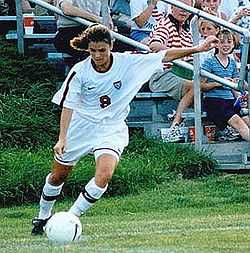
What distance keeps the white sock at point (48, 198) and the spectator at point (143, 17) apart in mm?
4658

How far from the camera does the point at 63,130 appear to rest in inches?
435

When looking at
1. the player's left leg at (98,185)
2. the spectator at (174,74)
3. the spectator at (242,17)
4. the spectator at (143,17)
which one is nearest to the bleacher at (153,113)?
the spectator at (174,74)

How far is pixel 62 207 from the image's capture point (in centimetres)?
1318

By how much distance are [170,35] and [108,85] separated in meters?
4.14

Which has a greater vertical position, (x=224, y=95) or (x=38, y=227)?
(x=38, y=227)

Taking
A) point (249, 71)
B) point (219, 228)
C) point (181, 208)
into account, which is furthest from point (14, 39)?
point (219, 228)

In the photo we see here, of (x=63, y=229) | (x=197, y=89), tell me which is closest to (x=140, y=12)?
(x=197, y=89)

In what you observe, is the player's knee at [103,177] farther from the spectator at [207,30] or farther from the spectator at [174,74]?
the spectator at [207,30]

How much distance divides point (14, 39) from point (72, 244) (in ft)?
22.1

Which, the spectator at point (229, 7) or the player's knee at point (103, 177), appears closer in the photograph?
the player's knee at point (103, 177)

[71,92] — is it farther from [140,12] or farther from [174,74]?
[140,12]

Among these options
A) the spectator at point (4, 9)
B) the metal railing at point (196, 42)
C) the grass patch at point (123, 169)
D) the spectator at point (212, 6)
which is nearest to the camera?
the grass patch at point (123, 169)

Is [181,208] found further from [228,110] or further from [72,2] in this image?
[72,2]

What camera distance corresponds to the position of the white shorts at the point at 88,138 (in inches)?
446
